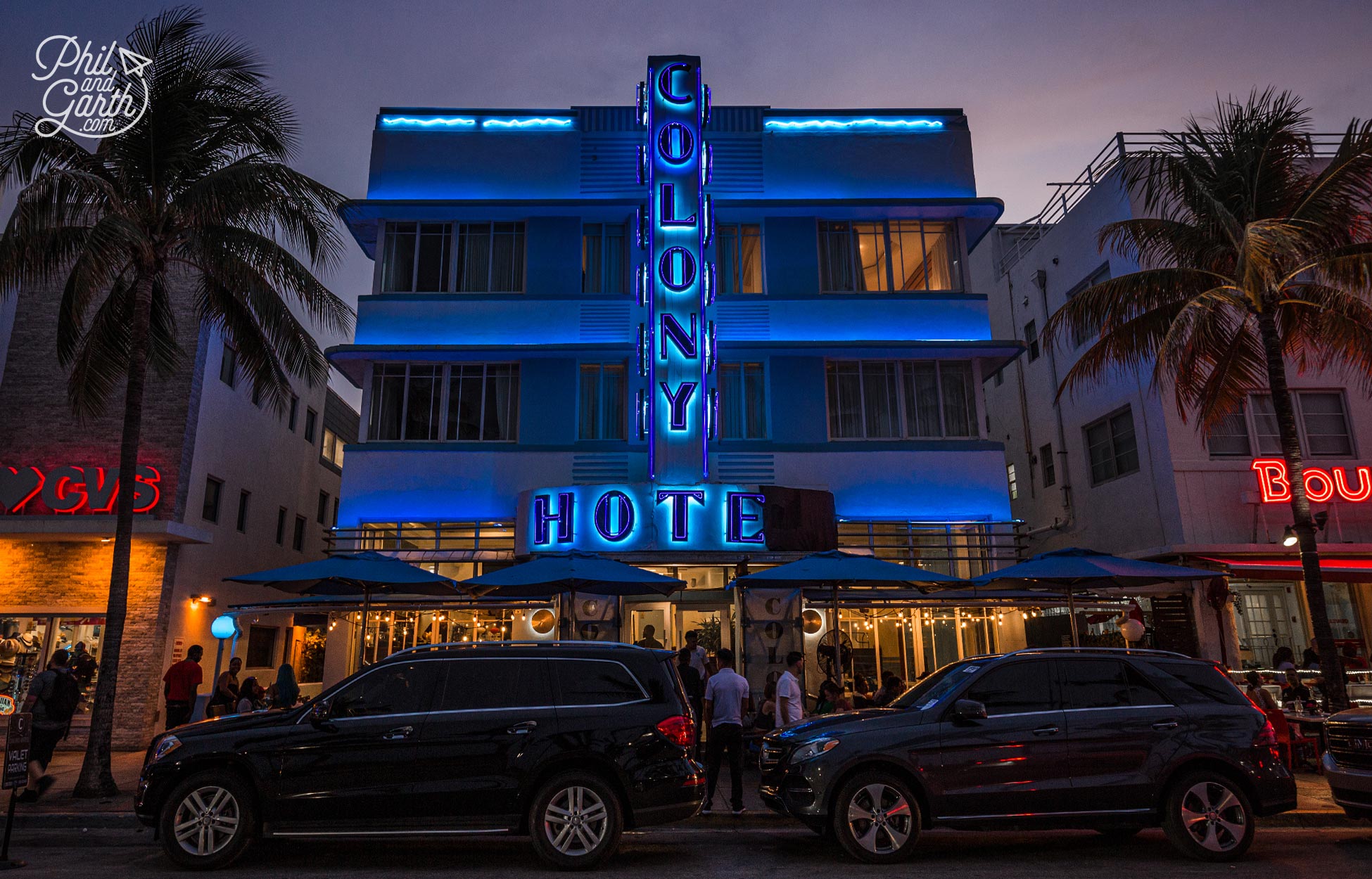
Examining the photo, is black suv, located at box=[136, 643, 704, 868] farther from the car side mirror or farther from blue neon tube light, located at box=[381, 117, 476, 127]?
blue neon tube light, located at box=[381, 117, 476, 127]

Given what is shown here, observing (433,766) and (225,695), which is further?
(225,695)

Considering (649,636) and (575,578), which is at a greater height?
(575,578)

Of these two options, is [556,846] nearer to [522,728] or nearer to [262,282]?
[522,728]

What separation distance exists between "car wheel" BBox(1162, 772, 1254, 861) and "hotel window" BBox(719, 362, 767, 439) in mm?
12314

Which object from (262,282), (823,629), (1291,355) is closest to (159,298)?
(262,282)

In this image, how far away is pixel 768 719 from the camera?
12531 mm

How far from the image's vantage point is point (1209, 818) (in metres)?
8.73

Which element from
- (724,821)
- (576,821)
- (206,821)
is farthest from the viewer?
(724,821)

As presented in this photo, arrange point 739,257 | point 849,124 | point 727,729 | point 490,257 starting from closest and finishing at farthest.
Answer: point 727,729, point 490,257, point 739,257, point 849,124

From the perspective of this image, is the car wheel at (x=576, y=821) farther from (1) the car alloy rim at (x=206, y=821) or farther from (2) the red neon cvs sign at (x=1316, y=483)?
(2) the red neon cvs sign at (x=1316, y=483)

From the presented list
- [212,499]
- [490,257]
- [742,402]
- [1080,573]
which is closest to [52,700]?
[212,499]

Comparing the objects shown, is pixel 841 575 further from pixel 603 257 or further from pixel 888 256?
pixel 603 257

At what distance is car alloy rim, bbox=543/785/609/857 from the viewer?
8.30 m

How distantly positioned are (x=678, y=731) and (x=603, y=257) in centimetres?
1452
